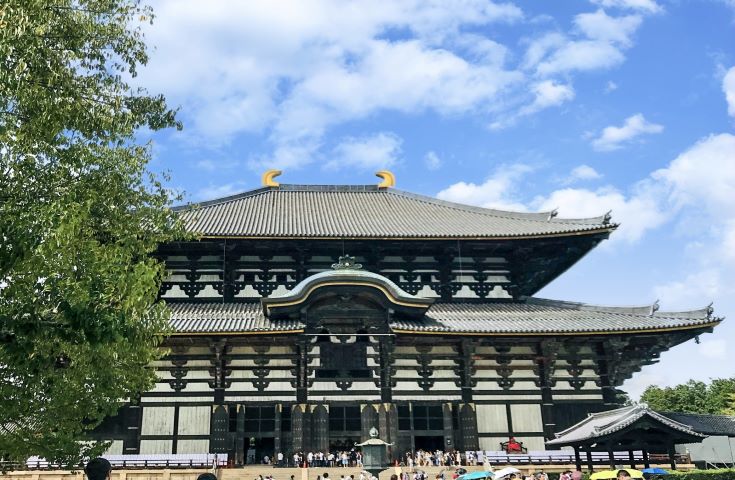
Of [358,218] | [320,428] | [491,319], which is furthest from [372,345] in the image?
[358,218]

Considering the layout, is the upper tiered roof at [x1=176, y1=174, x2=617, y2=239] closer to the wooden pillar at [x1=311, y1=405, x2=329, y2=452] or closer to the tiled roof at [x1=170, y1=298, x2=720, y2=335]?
the tiled roof at [x1=170, y1=298, x2=720, y2=335]

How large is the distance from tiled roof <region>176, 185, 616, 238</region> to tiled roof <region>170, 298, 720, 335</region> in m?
3.40

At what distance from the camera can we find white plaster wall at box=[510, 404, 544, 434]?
27.3 m

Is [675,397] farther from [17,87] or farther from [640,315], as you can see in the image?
[17,87]

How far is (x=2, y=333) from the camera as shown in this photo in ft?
28.4

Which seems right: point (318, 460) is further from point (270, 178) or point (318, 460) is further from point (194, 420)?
point (270, 178)

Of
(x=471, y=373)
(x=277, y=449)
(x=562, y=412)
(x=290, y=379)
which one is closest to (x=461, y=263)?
(x=471, y=373)

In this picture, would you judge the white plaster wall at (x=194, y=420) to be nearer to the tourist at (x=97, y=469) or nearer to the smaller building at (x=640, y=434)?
the smaller building at (x=640, y=434)

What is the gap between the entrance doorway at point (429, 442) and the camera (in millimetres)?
27425

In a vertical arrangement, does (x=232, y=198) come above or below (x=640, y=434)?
above

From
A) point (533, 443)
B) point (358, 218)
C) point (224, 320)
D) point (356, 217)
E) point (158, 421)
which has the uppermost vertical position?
point (356, 217)

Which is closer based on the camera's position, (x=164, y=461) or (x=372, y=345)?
(x=164, y=461)

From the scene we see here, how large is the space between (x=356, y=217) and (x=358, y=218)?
25 centimetres

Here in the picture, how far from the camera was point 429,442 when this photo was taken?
27.6 m
